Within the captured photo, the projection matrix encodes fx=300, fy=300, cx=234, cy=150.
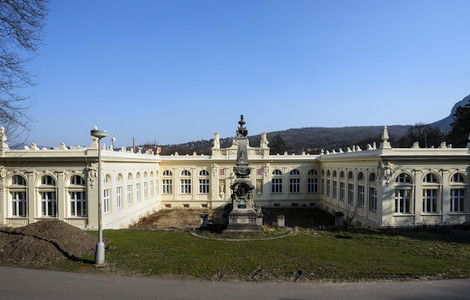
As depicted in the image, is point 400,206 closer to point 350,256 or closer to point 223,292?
point 350,256

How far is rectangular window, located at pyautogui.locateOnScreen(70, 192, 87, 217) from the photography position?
69.7ft

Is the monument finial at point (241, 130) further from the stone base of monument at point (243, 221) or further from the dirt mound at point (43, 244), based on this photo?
the dirt mound at point (43, 244)

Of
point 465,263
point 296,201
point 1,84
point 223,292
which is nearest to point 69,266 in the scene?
point 223,292

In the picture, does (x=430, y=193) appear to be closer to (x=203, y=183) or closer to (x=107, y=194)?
(x=107, y=194)

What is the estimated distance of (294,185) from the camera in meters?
37.1

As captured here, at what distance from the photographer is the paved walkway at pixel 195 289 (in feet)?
30.1

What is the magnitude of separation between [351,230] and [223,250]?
9.68 m

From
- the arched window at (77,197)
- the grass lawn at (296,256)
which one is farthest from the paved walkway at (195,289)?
the arched window at (77,197)

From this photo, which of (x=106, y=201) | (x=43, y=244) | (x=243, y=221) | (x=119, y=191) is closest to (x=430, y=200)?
(x=243, y=221)

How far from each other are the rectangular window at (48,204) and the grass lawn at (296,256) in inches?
236

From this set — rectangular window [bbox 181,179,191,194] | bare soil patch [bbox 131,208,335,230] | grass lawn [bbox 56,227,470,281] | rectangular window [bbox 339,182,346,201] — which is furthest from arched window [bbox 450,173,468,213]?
rectangular window [bbox 181,179,191,194]

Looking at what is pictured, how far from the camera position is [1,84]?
12.0 meters

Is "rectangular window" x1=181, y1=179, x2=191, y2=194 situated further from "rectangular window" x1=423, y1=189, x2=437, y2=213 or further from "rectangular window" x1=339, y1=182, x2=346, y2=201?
"rectangular window" x1=423, y1=189, x2=437, y2=213

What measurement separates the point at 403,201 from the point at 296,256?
39.9ft
